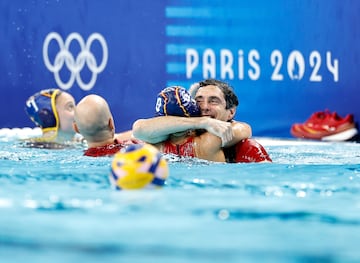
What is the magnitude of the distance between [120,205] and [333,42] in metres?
5.14

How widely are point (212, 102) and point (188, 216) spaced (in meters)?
1.83

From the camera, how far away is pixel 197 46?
26.4 ft

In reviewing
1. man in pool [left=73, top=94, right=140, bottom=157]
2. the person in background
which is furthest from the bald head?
the person in background

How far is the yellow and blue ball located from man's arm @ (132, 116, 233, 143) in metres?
1.00

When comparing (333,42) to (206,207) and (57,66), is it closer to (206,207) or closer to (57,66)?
(57,66)

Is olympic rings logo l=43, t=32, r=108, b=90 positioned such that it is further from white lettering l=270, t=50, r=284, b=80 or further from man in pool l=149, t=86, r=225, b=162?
man in pool l=149, t=86, r=225, b=162

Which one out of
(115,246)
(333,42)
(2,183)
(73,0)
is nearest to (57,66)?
(73,0)

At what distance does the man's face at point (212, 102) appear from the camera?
4.68 m

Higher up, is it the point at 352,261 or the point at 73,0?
the point at 73,0

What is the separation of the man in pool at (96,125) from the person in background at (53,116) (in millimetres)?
1284

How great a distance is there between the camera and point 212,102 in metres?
4.69

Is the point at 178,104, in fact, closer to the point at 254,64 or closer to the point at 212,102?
the point at 212,102

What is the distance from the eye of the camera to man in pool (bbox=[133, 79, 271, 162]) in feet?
14.5

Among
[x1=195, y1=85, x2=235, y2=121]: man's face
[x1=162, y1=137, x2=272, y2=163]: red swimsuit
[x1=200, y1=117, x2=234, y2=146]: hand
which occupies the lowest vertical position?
[x1=162, y1=137, x2=272, y2=163]: red swimsuit
